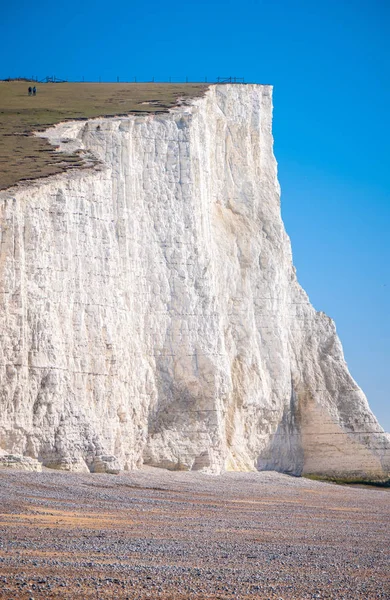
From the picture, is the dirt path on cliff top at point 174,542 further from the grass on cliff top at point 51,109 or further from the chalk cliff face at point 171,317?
the grass on cliff top at point 51,109

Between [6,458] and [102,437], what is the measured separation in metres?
5.69

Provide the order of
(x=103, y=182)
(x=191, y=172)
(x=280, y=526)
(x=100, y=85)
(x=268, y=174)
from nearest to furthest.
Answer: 1. (x=280, y=526)
2. (x=103, y=182)
3. (x=191, y=172)
4. (x=268, y=174)
5. (x=100, y=85)

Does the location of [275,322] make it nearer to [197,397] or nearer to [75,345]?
[197,397]

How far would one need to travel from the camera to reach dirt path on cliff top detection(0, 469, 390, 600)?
14.0m

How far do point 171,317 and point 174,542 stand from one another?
18.9m

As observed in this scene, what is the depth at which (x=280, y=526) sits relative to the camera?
22906 mm

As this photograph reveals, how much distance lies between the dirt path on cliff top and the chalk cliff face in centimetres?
297

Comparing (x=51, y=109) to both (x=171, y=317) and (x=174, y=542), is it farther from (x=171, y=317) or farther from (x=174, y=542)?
(x=174, y=542)

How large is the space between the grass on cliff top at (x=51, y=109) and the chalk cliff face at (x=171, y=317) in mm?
1251

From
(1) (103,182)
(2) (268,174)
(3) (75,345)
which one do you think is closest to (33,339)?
(3) (75,345)

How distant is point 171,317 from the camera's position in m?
36.8

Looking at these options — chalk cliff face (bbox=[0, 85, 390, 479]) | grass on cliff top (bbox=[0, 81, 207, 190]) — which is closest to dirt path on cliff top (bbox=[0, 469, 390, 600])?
chalk cliff face (bbox=[0, 85, 390, 479])

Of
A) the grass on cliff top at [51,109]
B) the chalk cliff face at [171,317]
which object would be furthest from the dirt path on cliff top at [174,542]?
the grass on cliff top at [51,109]

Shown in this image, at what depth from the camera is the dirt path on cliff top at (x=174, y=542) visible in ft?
46.0
